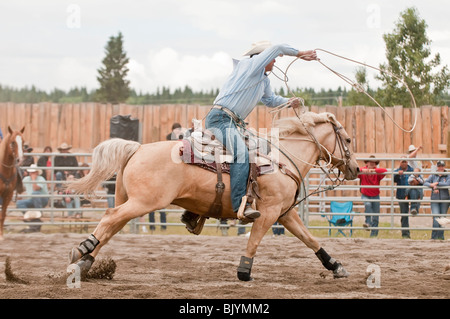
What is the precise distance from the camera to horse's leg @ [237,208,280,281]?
670 cm

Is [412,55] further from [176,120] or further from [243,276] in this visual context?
[243,276]

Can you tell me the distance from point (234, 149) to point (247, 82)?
69 centimetres

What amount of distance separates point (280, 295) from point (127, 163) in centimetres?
198

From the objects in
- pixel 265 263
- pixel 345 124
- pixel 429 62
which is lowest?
pixel 265 263

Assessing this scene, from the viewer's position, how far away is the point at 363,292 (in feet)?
19.9

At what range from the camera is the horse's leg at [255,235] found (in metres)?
6.70

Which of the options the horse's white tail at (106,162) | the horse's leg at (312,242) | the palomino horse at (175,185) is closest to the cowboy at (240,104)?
the palomino horse at (175,185)

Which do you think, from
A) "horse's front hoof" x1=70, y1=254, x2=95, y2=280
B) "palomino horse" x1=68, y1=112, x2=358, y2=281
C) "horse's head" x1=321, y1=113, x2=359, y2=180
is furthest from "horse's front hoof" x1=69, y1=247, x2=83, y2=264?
"horse's head" x1=321, y1=113, x2=359, y2=180

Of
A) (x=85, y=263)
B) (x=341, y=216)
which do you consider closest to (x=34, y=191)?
(x=341, y=216)

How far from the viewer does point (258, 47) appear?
22.9 feet

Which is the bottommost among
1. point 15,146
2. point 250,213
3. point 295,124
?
point 250,213
